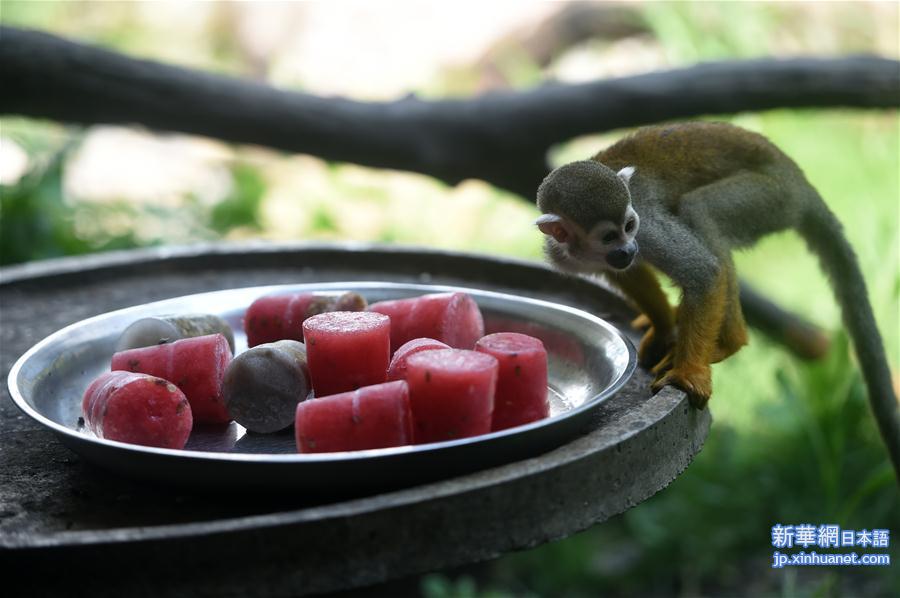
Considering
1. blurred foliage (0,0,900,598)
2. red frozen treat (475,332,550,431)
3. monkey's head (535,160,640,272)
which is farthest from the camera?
blurred foliage (0,0,900,598)

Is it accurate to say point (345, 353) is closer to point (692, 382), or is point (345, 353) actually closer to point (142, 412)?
point (142, 412)

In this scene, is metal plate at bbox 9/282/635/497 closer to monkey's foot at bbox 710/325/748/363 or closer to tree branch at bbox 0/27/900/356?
monkey's foot at bbox 710/325/748/363

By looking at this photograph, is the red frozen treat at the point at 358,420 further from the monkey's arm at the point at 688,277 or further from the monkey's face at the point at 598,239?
the monkey's arm at the point at 688,277

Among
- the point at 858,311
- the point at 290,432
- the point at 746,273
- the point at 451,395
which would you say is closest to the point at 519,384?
the point at 451,395

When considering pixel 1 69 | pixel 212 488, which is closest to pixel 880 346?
pixel 212 488

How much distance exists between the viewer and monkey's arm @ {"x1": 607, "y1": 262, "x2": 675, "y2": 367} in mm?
2039

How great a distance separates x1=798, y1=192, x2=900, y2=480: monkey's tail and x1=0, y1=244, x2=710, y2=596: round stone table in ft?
2.46

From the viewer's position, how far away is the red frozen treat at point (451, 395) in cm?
134

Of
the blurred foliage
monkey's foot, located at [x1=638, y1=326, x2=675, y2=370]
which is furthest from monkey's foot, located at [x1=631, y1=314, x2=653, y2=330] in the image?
the blurred foliage

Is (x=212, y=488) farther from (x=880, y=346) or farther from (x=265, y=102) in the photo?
(x=265, y=102)

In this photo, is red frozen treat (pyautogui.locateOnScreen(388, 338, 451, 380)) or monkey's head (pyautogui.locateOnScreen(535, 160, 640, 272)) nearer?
red frozen treat (pyautogui.locateOnScreen(388, 338, 451, 380))

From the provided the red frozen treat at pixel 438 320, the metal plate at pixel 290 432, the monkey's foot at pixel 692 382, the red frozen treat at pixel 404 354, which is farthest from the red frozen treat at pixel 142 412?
the monkey's foot at pixel 692 382

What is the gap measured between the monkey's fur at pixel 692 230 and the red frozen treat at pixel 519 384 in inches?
11.9

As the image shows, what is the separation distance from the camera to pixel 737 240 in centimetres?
206
